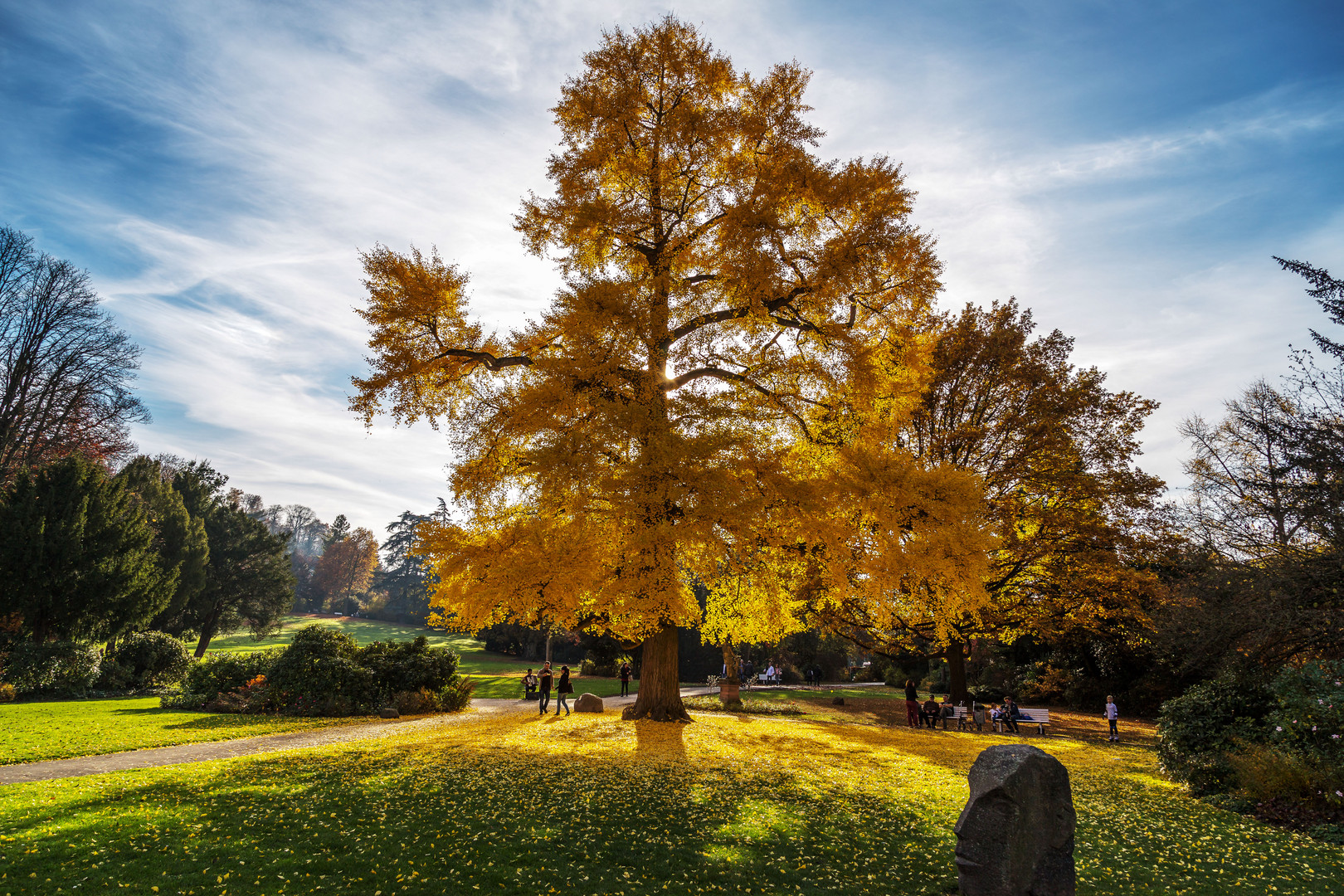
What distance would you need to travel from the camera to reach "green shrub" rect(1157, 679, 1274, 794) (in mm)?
11133

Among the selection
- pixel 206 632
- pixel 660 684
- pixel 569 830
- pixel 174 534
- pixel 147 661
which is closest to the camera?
pixel 569 830

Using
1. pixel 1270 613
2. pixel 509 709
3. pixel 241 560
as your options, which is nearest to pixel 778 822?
pixel 1270 613

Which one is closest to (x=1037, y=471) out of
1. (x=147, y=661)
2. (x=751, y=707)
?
(x=751, y=707)

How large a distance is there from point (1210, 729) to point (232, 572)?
1856 inches

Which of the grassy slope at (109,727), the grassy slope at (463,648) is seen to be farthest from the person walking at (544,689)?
the grassy slope at (463,648)

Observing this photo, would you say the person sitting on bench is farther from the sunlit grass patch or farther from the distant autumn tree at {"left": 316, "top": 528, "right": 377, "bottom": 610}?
the distant autumn tree at {"left": 316, "top": 528, "right": 377, "bottom": 610}

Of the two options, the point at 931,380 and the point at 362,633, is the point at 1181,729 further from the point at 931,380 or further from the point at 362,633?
the point at 362,633

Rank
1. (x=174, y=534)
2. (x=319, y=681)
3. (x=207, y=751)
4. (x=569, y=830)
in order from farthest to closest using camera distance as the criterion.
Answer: (x=174, y=534) → (x=319, y=681) → (x=207, y=751) → (x=569, y=830)

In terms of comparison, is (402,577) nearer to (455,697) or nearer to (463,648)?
(463,648)

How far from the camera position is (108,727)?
14281 millimetres

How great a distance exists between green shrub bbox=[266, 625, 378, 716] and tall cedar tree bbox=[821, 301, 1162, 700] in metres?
16.0

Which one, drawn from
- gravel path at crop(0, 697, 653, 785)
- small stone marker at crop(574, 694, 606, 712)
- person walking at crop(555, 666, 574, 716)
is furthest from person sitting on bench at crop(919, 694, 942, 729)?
gravel path at crop(0, 697, 653, 785)

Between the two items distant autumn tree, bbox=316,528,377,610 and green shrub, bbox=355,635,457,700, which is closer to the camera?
green shrub, bbox=355,635,457,700

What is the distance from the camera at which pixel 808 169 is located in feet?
51.3
